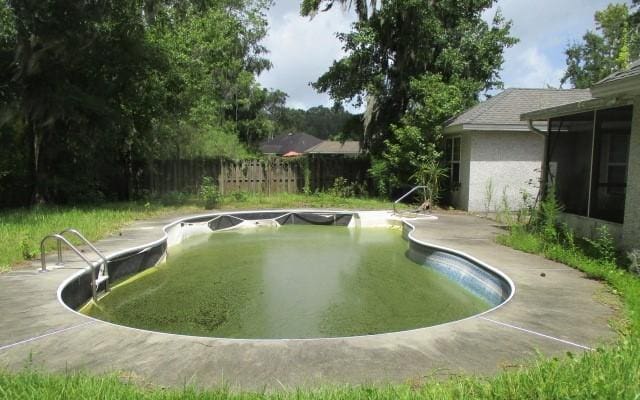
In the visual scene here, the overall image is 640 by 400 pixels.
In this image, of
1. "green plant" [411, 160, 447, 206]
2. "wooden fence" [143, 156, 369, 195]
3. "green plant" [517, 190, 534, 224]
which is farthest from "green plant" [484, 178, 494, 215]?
"wooden fence" [143, 156, 369, 195]

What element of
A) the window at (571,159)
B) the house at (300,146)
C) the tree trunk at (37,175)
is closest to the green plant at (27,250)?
the tree trunk at (37,175)

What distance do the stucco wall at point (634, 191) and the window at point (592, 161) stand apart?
0.80 m

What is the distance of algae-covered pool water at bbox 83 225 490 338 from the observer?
5.44 metres

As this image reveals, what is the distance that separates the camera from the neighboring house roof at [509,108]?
13.7 metres

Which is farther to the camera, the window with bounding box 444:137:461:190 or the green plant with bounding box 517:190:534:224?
the window with bounding box 444:137:461:190

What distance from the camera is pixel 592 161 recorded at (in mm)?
8555

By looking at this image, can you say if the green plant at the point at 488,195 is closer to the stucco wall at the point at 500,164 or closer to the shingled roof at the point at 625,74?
the stucco wall at the point at 500,164

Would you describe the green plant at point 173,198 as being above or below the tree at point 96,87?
below

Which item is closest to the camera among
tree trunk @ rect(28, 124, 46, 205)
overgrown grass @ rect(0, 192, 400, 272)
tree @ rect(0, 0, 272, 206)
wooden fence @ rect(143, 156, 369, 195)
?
overgrown grass @ rect(0, 192, 400, 272)

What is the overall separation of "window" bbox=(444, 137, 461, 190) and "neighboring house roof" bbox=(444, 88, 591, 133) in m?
0.70

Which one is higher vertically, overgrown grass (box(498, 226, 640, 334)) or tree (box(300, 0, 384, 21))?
tree (box(300, 0, 384, 21))

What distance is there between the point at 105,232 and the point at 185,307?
4.44 meters

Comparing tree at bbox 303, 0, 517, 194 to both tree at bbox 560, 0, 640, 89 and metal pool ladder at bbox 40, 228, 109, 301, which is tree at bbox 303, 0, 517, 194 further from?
tree at bbox 560, 0, 640, 89

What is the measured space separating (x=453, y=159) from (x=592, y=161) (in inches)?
279
